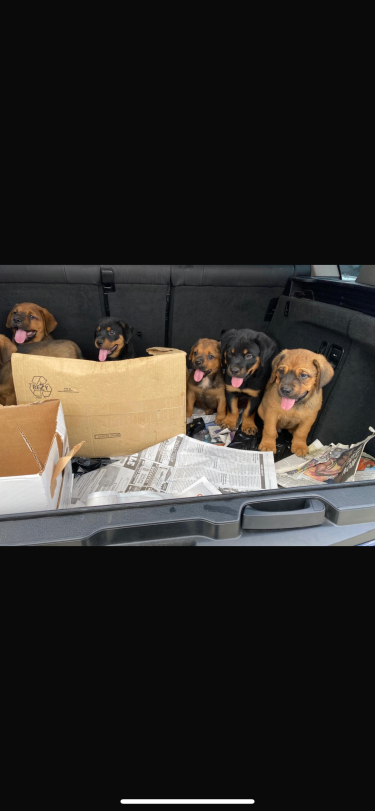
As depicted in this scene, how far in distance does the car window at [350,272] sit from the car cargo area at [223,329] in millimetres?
63

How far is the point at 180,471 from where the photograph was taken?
2.44 metres

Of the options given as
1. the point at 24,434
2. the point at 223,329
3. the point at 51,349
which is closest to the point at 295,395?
the point at 223,329

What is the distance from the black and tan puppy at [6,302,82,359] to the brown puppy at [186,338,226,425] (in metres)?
1.07

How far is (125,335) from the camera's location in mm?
3432

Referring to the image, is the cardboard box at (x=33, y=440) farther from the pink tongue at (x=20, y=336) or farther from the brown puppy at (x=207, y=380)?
the pink tongue at (x=20, y=336)

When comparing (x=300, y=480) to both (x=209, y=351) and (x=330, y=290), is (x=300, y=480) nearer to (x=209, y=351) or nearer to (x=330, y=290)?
(x=209, y=351)

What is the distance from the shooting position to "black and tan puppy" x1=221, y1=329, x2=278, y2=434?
9.30ft

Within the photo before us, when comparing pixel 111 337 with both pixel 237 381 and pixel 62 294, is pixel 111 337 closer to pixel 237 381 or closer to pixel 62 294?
pixel 62 294

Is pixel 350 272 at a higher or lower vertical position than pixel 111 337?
higher

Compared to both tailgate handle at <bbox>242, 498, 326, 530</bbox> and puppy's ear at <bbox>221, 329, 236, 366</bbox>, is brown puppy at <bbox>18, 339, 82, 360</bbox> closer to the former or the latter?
puppy's ear at <bbox>221, 329, 236, 366</bbox>

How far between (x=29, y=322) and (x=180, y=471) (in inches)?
79.2

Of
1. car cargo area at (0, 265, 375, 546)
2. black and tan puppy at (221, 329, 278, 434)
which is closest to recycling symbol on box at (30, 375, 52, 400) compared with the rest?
car cargo area at (0, 265, 375, 546)

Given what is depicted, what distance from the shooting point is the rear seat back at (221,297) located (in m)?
3.61

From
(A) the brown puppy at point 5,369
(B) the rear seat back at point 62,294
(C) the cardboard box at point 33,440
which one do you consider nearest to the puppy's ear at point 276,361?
(C) the cardboard box at point 33,440
